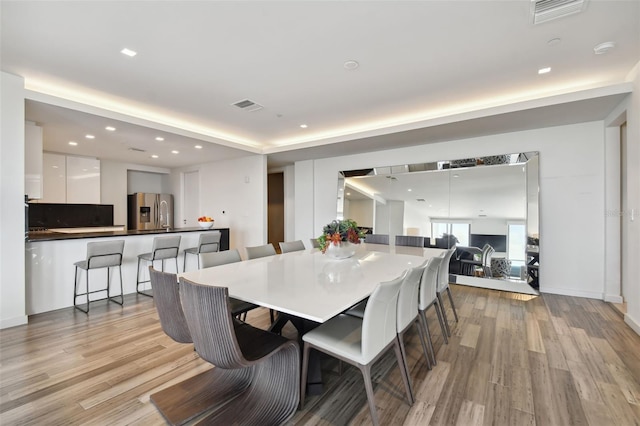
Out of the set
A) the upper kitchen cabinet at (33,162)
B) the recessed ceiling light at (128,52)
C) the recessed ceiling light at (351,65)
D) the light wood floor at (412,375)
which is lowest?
the light wood floor at (412,375)

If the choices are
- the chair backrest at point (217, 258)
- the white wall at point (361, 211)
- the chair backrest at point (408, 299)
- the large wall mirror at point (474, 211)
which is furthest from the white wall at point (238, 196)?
the chair backrest at point (408, 299)

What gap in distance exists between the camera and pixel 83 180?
260 inches

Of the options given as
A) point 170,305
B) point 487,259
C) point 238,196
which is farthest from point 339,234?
point 238,196

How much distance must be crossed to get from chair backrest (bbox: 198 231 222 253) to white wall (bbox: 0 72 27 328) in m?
2.07

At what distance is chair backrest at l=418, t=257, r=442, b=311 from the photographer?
237cm

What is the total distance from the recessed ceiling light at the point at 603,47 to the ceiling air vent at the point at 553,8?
0.79 m

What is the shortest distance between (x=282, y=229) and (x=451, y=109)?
18.2 feet

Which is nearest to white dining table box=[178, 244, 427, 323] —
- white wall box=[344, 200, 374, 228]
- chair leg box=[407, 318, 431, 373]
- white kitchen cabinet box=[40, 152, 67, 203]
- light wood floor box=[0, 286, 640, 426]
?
chair leg box=[407, 318, 431, 373]

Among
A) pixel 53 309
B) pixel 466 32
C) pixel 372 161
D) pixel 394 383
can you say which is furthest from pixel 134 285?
pixel 466 32

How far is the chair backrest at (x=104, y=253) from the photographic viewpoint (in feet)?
11.5

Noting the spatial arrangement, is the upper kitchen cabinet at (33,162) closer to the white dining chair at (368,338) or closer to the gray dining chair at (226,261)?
the gray dining chair at (226,261)

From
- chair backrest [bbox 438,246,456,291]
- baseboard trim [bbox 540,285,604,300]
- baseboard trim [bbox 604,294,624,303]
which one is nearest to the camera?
chair backrest [bbox 438,246,456,291]

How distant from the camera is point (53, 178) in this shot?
6.10m

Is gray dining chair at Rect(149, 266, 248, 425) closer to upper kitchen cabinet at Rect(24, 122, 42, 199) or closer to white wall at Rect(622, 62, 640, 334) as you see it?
upper kitchen cabinet at Rect(24, 122, 42, 199)
